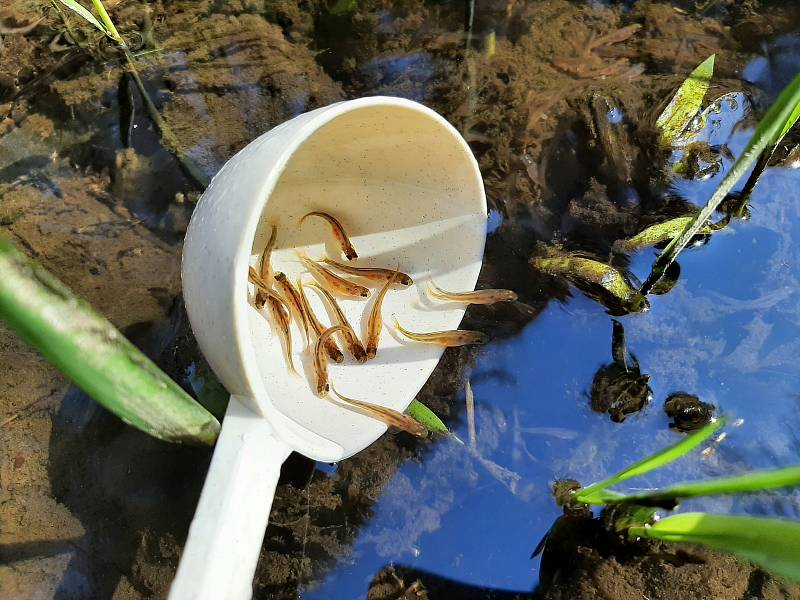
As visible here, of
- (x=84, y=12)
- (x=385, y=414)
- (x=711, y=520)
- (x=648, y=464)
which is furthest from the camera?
(x=84, y=12)

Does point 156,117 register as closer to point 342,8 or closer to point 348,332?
point 342,8

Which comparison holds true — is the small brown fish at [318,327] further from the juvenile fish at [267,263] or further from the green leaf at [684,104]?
the green leaf at [684,104]

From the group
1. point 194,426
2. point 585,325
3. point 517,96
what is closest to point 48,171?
point 194,426

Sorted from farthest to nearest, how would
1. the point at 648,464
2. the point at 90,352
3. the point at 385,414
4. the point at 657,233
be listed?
the point at 657,233, the point at 385,414, the point at 648,464, the point at 90,352

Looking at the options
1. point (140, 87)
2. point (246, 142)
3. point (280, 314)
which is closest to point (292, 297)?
point (280, 314)

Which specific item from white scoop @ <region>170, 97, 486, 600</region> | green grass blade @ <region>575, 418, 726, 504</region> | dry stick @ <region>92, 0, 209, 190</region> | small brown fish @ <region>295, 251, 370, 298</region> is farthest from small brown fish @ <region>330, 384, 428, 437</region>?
dry stick @ <region>92, 0, 209, 190</region>

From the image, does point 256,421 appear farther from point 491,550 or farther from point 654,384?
point 654,384
